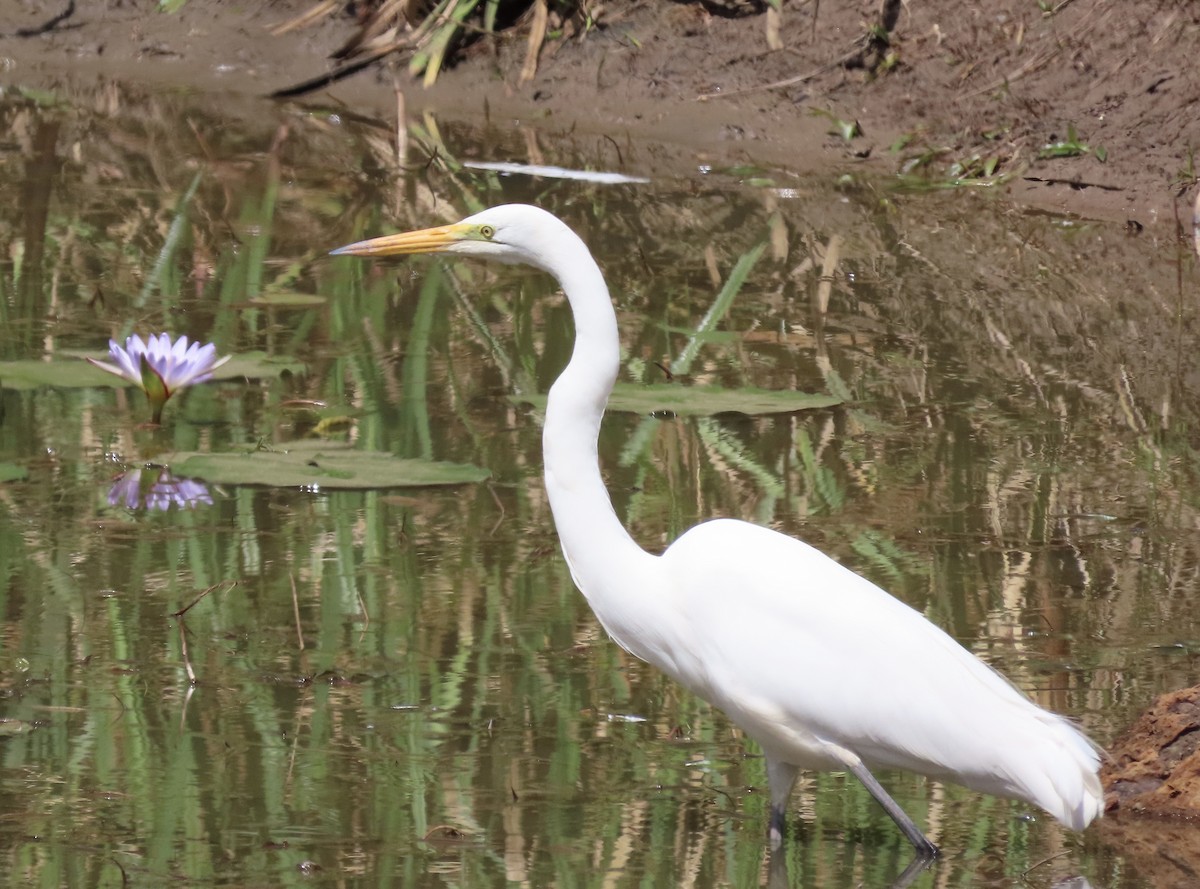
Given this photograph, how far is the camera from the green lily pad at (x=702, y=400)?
18.4 feet

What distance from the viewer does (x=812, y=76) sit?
1025 centimetres

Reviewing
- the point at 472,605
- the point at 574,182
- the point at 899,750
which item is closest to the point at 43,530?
the point at 472,605

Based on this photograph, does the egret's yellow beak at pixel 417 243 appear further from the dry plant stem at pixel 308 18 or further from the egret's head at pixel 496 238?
the dry plant stem at pixel 308 18

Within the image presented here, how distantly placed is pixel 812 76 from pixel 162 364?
578 centimetres

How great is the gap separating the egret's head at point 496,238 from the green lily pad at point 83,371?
2161mm

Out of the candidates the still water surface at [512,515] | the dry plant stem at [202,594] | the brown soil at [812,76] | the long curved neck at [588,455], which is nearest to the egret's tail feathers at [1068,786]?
the still water surface at [512,515]

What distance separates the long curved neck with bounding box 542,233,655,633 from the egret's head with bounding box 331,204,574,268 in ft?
0.16

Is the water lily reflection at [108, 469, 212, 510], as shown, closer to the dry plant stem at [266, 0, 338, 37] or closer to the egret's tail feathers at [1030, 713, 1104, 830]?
the egret's tail feathers at [1030, 713, 1104, 830]

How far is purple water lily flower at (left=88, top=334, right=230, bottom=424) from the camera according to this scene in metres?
5.27

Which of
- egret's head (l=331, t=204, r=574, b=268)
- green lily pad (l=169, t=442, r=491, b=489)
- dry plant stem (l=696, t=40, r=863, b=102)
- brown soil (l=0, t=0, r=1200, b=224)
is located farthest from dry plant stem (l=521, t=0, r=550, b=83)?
egret's head (l=331, t=204, r=574, b=268)

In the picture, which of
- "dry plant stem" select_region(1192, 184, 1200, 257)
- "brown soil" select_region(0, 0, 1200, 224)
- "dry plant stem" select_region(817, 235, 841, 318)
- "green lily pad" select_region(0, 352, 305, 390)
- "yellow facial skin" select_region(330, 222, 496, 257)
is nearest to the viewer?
"yellow facial skin" select_region(330, 222, 496, 257)

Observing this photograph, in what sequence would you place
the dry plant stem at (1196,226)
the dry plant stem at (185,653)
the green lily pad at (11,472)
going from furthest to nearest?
the dry plant stem at (1196,226)
the green lily pad at (11,472)
the dry plant stem at (185,653)

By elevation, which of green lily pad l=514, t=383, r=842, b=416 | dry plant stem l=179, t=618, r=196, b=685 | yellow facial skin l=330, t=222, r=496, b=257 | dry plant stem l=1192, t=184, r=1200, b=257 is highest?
dry plant stem l=1192, t=184, r=1200, b=257

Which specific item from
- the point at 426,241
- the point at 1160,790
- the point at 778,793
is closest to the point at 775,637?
the point at 778,793
